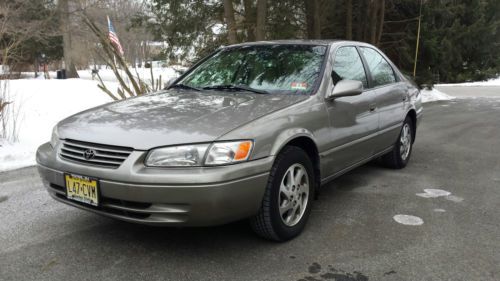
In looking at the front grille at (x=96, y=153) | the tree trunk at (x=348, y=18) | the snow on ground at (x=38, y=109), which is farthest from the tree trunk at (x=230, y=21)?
the front grille at (x=96, y=153)

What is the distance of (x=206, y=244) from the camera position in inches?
127

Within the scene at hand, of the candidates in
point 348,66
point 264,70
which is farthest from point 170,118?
point 348,66

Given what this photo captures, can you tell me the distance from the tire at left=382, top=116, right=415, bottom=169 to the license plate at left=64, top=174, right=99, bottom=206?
3.62 m

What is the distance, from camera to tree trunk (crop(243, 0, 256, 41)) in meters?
10.6

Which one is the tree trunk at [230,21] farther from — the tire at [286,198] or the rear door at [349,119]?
the tire at [286,198]

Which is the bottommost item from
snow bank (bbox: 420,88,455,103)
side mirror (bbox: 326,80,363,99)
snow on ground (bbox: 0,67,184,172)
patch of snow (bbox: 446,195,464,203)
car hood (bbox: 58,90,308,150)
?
patch of snow (bbox: 446,195,464,203)

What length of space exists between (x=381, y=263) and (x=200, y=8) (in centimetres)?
1100

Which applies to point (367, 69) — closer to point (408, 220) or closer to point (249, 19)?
point (408, 220)

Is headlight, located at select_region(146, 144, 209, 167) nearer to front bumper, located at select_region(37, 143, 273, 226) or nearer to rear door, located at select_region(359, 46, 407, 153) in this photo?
front bumper, located at select_region(37, 143, 273, 226)

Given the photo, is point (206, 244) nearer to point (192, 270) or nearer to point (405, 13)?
point (192, 270)

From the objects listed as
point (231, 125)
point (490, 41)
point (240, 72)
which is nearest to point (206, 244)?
point (231, 125)

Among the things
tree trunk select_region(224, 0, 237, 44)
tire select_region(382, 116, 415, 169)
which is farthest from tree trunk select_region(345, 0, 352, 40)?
tire select_region(382, 116, 415, 169)

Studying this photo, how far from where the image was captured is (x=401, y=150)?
542cm

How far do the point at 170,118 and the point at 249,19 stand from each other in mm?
8254
